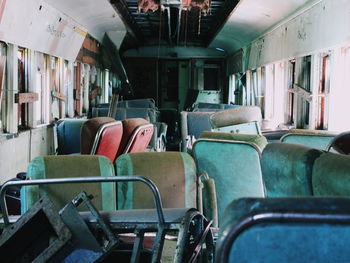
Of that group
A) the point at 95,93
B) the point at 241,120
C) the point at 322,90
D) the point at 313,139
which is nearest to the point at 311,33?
the point at 322,90

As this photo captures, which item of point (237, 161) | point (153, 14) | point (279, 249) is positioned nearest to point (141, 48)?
point (153, 14)

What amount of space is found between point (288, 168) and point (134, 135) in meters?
3.59

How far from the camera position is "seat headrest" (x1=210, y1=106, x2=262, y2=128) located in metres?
5.79

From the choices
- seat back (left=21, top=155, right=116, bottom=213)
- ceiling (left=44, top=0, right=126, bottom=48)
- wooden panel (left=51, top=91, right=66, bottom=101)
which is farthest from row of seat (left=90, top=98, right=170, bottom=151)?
seat back (left=21, top=155, right=116, bottom=213)

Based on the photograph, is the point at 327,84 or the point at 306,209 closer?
the point at 306,209

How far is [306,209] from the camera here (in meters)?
1.23

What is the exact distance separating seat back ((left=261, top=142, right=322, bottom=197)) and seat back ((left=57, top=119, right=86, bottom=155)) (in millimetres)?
5300

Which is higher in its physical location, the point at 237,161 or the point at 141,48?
the point at 141,48

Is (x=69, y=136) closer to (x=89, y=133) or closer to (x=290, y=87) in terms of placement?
(x=89, y=133)

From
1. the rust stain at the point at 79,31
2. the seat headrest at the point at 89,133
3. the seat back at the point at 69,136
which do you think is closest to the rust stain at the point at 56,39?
the rust stain at the point at 79,31

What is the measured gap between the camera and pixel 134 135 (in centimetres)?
564

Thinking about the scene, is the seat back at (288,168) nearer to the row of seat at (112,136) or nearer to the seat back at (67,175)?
the seat back at (67,175)

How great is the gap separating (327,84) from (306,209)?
628 cm

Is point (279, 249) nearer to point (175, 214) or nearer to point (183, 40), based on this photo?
point (175, 214)
